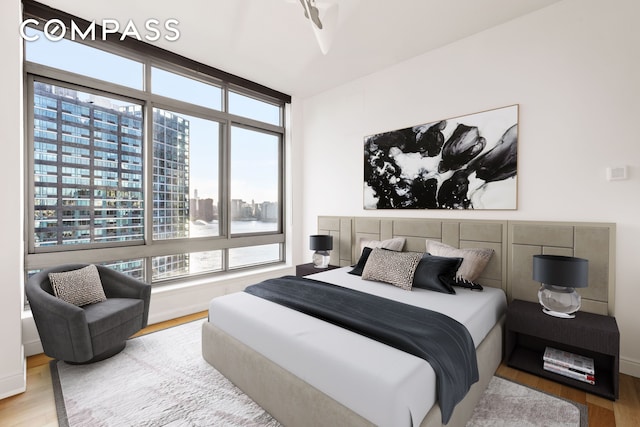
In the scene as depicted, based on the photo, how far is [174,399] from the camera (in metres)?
2.06

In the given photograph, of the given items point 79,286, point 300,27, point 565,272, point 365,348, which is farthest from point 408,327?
point 300,27

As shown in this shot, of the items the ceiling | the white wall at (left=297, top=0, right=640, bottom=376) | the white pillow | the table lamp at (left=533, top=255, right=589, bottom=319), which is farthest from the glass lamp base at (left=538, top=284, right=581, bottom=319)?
the ceiling

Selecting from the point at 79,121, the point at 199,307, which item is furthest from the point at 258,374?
the point at 79,121

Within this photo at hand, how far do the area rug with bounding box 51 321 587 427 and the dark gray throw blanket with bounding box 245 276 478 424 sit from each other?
0.48 meters

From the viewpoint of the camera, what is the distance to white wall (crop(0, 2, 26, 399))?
2.14m

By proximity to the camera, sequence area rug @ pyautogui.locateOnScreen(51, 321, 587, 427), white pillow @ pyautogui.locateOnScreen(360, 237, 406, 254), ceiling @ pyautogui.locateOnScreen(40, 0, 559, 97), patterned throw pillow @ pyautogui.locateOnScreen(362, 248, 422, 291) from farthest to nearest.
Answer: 1. white pillow @ pyautogui.locateOnScreen(360, 237, 406, 254)
2. patterned throw pillow @ pyautogui.locateOnScreen(362, 248, 422, 291)
3. ceiling @ pyautogui.locateOnScreen(40, 0, 559, 97)
4. area rug @ pyautogui.locateOnScreen(51, 321, 587, 427)

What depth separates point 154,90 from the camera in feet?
11.6

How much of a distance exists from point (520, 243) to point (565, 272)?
607 mm

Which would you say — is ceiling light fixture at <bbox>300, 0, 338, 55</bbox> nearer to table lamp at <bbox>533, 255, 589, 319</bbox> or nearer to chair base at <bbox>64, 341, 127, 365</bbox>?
table lamp at <bbox>533, 255, 589, 319</bbox>

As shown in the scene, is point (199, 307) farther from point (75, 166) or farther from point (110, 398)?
point (75, 166)

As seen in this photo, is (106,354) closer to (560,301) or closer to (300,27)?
(300,27)

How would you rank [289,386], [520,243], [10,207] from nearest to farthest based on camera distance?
1. [289,386]
2. [10,207]
3. [520,243]

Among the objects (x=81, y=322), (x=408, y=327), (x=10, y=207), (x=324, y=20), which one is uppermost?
(x=324, y=20)

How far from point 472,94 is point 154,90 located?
3.56 meters
